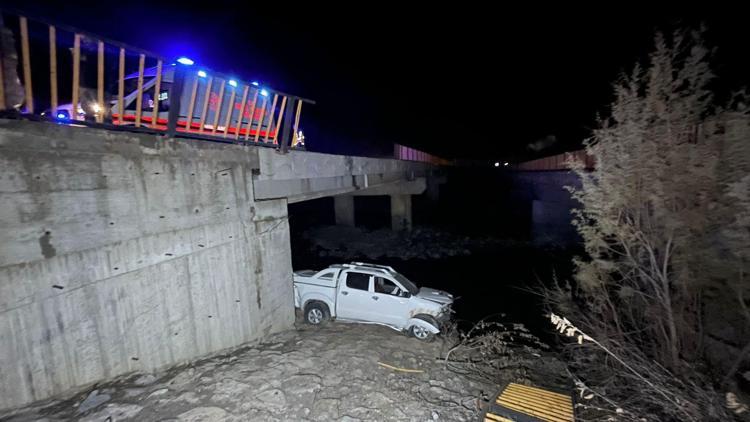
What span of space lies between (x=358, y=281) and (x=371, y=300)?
595 mm

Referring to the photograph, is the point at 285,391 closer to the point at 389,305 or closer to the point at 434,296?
the point at 389,305

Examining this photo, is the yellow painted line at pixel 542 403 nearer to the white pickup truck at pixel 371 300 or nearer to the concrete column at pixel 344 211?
the white pickup truck at pixel 371 300

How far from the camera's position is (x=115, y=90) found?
244 inches

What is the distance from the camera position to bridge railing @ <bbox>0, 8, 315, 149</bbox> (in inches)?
128

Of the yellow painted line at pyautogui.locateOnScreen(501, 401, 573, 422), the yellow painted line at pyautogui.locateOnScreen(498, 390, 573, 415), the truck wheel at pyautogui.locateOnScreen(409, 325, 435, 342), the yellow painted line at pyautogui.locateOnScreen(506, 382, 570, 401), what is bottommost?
the truck wheel at pyautogui.locateOnScreen(409, 325, 435, 342)

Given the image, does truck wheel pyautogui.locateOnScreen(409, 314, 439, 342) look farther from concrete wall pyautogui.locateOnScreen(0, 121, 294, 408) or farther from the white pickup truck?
concrete wall pyautogui.locateOnScreen(0, 121, 294, 408)

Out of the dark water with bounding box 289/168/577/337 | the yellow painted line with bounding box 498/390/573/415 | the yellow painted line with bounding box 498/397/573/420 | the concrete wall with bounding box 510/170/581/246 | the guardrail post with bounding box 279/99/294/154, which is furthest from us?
the concrete wall with bounding box 510/170/581/246

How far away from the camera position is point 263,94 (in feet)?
21.5

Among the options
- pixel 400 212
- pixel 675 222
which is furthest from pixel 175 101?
pixel 400 212

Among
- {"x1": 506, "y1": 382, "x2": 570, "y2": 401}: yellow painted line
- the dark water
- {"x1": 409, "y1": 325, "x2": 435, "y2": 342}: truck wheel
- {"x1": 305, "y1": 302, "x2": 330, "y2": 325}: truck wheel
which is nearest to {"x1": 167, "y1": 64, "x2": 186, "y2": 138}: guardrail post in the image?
{"x1": 305, "y1": 302, "x2": 330, "y2": 325}: truck wheel

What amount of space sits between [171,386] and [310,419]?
6.62ft

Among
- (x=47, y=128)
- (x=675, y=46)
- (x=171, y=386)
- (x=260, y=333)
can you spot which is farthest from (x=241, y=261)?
(x=675, y=46)

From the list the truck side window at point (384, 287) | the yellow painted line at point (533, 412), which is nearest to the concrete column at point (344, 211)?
the truck side window at point (384, 287)

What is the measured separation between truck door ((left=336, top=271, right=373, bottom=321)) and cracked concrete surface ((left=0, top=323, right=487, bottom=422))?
1.50m
